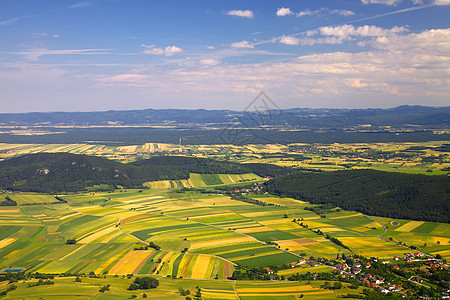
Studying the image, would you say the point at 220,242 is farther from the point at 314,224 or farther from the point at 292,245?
the point at 314,224

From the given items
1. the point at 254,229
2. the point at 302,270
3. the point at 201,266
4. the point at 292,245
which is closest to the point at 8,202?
the point at 254,229

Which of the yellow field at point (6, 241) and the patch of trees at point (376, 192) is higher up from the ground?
the patch of trees at point (376, 192)

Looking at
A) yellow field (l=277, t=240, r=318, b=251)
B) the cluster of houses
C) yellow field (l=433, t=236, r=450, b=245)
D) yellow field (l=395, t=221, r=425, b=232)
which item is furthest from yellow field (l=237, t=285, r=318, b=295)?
the cluster of houses

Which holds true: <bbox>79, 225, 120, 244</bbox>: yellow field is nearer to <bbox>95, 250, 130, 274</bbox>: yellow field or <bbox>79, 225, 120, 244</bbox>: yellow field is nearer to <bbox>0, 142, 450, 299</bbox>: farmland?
<bbox>0, 142, 450, 299</bbox>: farmland

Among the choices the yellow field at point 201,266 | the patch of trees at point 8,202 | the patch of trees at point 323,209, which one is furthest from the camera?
the patch of trees at point 8,202

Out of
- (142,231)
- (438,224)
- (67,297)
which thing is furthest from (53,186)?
(438,224)

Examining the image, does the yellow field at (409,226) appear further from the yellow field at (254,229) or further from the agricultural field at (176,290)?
the agricultural field at (176,290)

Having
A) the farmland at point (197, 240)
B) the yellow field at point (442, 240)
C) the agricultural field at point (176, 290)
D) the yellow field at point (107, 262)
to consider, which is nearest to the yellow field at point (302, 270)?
the farmland at point (197, 240)
